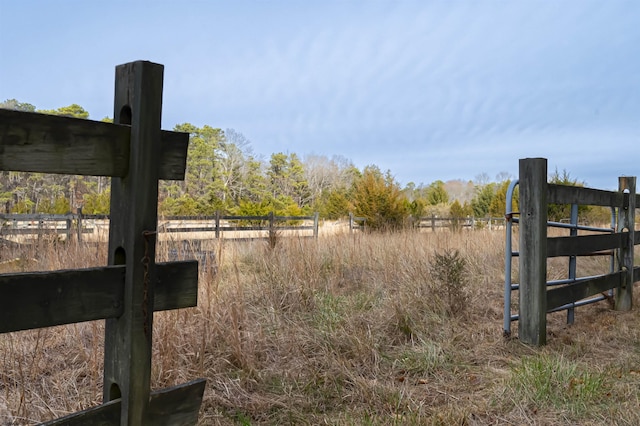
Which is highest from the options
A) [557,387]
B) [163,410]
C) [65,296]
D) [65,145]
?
[65,145]

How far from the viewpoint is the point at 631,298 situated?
570 centimetres

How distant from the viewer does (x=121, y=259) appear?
1.72 m

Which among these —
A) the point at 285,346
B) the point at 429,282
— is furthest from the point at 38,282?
the point at 429,282

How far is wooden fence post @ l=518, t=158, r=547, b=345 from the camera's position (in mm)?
4043

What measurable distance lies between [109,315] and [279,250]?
522cm

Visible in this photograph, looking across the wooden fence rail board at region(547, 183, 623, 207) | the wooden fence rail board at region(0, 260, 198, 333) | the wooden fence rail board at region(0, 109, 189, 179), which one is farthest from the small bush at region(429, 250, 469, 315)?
the wooden fence rail board at region(0, 109, 189, 179)

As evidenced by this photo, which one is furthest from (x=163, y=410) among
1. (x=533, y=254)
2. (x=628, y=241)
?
(x=628, y=241)

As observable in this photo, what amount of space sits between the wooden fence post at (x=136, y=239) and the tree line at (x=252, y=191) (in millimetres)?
12800

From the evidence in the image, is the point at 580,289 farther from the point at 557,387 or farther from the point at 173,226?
the point at 173,226

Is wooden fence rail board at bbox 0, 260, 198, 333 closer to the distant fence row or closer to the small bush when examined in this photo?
the distant fence row

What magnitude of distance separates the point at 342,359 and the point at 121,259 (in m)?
2.17

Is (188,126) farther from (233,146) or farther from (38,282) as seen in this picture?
(38,282)

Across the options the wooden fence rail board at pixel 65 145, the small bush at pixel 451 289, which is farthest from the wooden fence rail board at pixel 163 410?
the small bush at pixel 451 289

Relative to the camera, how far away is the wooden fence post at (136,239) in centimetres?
166
